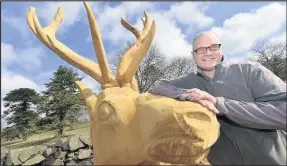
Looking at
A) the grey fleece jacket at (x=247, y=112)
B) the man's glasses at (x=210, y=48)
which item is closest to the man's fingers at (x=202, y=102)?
the grey fleece jacket at (x=247, y=112)

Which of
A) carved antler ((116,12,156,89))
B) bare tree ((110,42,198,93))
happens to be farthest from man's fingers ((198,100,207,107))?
bare tree ((110,42,198,93))

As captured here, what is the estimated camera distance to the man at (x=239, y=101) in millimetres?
2127

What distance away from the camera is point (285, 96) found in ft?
6.97

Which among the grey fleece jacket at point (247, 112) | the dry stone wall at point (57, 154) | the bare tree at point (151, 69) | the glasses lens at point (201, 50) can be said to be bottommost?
the dry stone wall at point (57, 154)

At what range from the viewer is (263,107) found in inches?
83.9

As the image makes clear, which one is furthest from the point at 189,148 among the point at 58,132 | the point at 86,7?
the point at 58,132

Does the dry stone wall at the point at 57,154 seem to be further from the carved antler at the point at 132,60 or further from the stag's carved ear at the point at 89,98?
the carved antler at the point at 132,60

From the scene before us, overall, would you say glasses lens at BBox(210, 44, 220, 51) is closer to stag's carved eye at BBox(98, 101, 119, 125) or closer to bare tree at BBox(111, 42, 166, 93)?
stag's carved eye at BBox(98, 101, 119, 125)

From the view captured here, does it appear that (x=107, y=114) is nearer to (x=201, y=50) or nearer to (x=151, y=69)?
(x=201, y=50)

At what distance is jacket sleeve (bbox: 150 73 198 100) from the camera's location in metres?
2.22

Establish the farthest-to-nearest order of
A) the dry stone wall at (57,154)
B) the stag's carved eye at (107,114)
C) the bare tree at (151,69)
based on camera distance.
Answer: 1. the bare tree at (151,69)
2. the dry stone wall at (57,154)
3. the stag's carved eye at (107,114)

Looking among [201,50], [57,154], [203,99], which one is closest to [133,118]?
[203,99]

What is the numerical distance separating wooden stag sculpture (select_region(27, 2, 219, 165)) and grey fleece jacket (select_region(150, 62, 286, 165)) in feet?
0.53

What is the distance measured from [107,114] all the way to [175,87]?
49 centimetres
